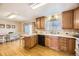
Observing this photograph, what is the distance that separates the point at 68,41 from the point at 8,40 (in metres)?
1.14

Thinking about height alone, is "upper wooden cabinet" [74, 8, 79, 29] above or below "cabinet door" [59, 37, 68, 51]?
above

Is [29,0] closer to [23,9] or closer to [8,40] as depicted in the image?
[23,9]

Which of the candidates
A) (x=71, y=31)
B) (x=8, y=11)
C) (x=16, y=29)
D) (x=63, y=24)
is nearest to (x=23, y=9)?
(x=8, y=11)

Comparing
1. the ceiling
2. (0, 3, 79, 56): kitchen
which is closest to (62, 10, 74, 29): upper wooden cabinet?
(0, 3, 79, 56): kitchen

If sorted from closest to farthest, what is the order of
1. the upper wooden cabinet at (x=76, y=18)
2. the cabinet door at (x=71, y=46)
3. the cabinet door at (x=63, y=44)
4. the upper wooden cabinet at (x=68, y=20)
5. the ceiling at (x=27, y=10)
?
the ceiling at (x=27, y=10) < the cabinet door at (x=71, y=46) < the cabinet door at (x=63, y=44) < the upper wooden cabinet at (x=68, y=20) < the upper wooden cabinet at (x=76, y=18)

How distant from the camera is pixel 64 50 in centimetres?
178

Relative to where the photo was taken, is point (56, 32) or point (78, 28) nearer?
point (56, 32)

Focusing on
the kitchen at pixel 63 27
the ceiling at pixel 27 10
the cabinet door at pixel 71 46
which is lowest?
the cabinet door at pixel 71 46

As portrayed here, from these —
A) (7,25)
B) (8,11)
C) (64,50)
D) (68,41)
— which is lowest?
(64,50)

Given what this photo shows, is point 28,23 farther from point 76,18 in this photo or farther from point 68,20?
point 76,18

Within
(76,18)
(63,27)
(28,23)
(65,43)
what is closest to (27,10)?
(28,23)

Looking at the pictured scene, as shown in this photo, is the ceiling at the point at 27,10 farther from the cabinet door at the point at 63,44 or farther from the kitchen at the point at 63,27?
the cabinet door at the point at 63,44

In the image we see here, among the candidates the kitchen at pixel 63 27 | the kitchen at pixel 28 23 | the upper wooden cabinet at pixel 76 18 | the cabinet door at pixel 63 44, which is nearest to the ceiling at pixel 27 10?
the kitchen at pixel 28 23

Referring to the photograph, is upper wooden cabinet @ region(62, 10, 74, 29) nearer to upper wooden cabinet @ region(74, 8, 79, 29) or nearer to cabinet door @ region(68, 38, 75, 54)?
upper wooden cabinet @ region(74, 8, 79, 29)
